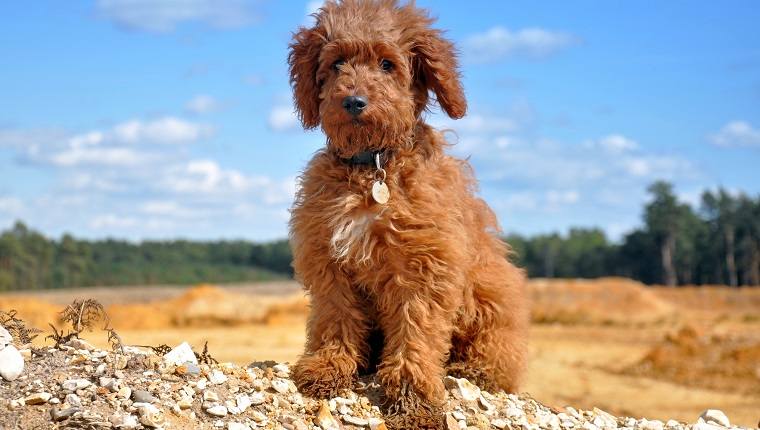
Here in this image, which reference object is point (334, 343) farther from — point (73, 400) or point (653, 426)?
point (653, 426)

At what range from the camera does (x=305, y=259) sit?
253 inches

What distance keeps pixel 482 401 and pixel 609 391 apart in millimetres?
13388

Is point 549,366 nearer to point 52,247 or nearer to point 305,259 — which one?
point 305,259

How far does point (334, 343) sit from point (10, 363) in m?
2.39

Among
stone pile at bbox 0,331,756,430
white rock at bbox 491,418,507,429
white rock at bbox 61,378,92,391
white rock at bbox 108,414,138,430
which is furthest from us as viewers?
white rock at bbox 491,418,507,429

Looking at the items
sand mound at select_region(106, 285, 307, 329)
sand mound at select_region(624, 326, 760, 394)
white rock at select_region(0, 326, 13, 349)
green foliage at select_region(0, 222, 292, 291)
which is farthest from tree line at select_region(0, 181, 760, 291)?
white rock at select_region(0, 326, 13, 349)

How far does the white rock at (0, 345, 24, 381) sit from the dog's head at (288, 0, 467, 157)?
9.18 feet

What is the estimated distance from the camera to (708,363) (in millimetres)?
21109

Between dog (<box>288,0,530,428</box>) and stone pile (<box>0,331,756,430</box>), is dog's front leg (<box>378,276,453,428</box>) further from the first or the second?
stone pile (<box>0,331,756,430</box>)

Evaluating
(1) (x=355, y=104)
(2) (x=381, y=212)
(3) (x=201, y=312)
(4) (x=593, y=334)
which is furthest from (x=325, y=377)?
(4) (x=593, y=334)

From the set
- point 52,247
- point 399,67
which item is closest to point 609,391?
point 399,67

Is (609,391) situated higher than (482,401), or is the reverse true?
(482,401)

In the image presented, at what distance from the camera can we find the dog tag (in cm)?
607

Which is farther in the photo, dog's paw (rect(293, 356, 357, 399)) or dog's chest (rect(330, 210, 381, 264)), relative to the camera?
dog's paw (rect(293, 356, 357, 399))
